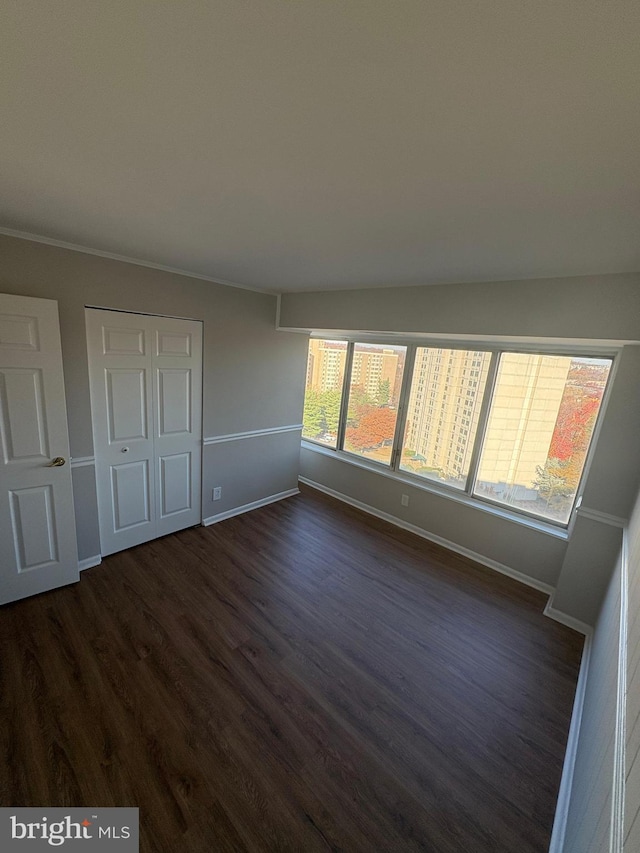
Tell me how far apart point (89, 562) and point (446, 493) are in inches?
130

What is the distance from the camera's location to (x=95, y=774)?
1434 mm

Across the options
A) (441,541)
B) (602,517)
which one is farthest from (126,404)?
(602,517)

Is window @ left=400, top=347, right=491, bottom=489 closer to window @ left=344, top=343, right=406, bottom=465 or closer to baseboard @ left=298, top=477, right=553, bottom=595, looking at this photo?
window @ left=344, top=343, right=406, bottom=465

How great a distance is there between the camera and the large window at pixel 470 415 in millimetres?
2770

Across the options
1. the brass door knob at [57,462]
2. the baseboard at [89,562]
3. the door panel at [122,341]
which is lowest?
the baseboard at [89,562]

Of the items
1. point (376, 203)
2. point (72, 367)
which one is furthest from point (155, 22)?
point (72, 367)

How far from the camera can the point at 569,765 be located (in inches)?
62.2

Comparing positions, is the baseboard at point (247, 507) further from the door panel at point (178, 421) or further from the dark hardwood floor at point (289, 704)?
the dark hardwood floor at point (289, 704)

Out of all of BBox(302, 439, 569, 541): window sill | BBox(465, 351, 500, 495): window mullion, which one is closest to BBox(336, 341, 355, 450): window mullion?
BBox(302, 439, 569, 541): window sill

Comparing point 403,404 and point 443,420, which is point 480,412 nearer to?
point 443,420

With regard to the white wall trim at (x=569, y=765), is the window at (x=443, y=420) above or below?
above

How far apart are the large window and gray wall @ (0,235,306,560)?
677mm

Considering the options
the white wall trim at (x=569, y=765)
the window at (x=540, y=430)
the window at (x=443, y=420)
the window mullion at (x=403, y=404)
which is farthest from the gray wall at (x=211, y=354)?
the white wall trim at (x=569, y=765)

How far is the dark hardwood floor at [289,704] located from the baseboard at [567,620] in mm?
82
